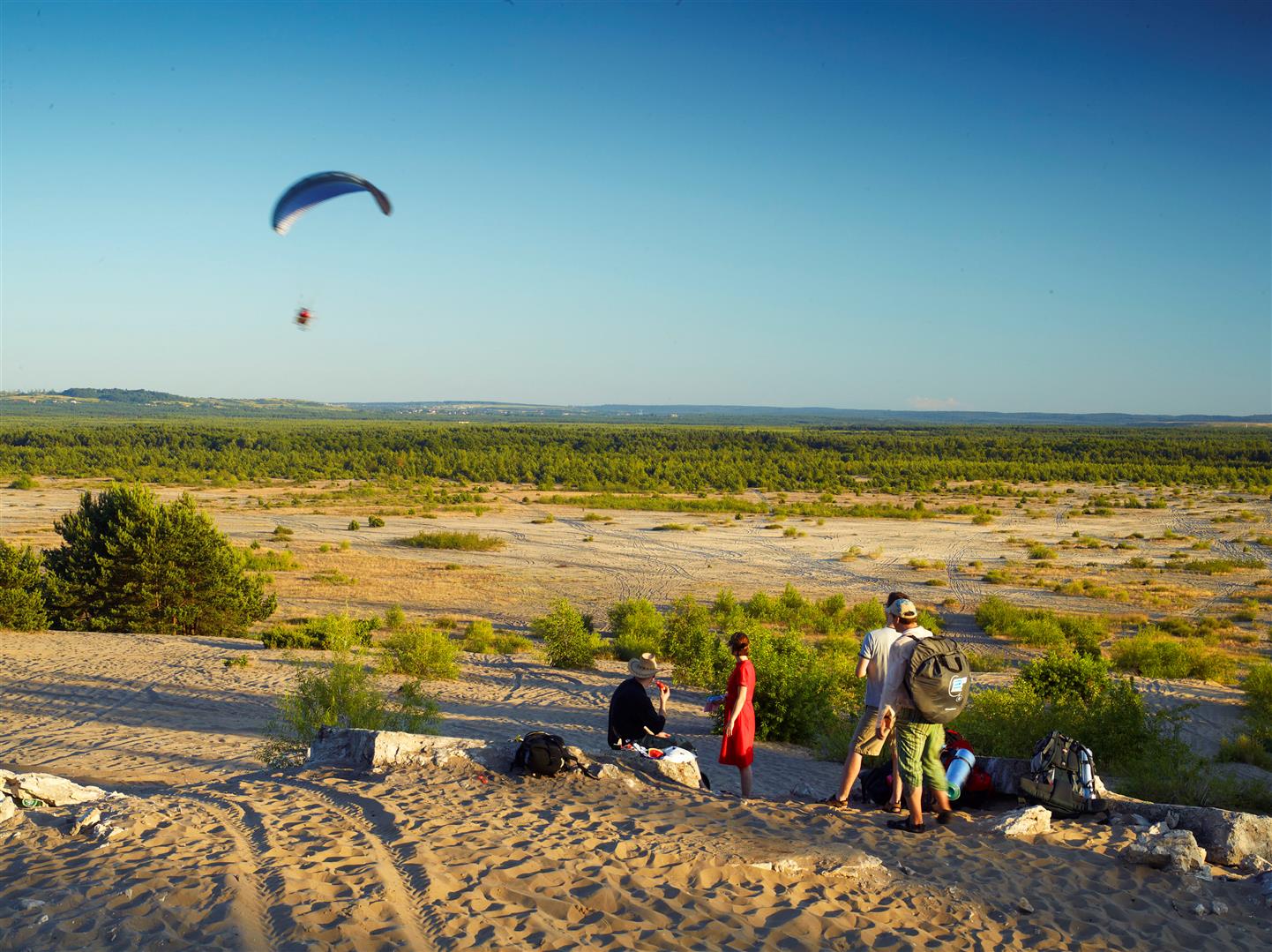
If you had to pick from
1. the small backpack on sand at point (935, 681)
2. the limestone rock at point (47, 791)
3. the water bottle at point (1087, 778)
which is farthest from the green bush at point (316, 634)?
the water bottle at point (1087, 778)

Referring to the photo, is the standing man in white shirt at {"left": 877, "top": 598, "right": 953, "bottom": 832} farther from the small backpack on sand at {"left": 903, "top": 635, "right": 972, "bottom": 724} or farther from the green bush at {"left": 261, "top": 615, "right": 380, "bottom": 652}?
the green bush at {"left": 261, "top": 615, "right": 380, "bottom": 652}

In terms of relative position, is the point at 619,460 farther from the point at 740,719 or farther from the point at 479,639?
the point at 740,719

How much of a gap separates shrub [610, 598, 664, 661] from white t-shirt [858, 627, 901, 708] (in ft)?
40.6

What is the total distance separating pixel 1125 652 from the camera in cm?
1888

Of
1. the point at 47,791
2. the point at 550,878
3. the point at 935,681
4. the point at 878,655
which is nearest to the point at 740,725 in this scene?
the point at 878,655

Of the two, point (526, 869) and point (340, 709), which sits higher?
point (526, 869)

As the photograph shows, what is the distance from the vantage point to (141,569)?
19141 millimetres

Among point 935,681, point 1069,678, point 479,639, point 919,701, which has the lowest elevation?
point 479,639

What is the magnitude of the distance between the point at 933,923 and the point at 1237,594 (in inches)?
1118

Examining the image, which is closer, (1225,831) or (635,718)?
(1225,831)

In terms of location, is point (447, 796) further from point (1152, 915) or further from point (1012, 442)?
point (1012, 442)

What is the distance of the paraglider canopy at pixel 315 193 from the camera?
12.4m

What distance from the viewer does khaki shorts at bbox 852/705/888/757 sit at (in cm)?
676

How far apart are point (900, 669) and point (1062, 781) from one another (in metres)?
1.60
